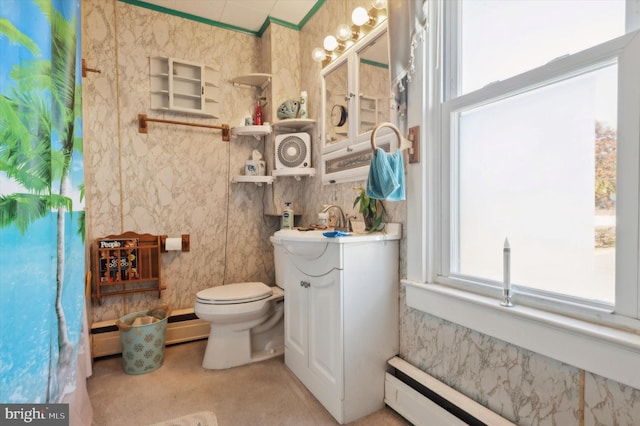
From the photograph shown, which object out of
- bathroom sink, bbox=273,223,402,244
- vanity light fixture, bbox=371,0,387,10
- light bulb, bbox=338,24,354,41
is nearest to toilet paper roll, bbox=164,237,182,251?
bathroom sink, bbox=273,223,402,244

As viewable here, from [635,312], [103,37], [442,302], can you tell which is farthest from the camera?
[103,37]

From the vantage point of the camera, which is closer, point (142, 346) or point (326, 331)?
point (326, 331)

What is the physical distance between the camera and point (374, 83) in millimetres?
1812

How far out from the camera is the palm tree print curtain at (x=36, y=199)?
1.88ft

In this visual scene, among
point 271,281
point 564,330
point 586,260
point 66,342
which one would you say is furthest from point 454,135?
point 271,281

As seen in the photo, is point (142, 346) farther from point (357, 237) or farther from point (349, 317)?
point (357, 237)

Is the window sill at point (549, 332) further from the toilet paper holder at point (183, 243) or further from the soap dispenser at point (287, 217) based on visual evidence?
the toilet paper holder at point (183, 243)

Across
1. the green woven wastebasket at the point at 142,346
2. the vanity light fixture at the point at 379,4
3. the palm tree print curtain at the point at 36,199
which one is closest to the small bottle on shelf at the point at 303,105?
the vanity light fixture at the point at 379,4

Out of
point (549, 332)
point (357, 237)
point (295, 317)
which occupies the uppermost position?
point (357, 237)

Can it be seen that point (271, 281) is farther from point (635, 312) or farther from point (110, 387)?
point (635, 312)

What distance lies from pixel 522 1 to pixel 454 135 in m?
0.53

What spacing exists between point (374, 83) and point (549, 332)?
1.48m

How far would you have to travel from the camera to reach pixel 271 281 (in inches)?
110

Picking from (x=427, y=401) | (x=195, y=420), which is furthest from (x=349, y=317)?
(x=195, y=420)
